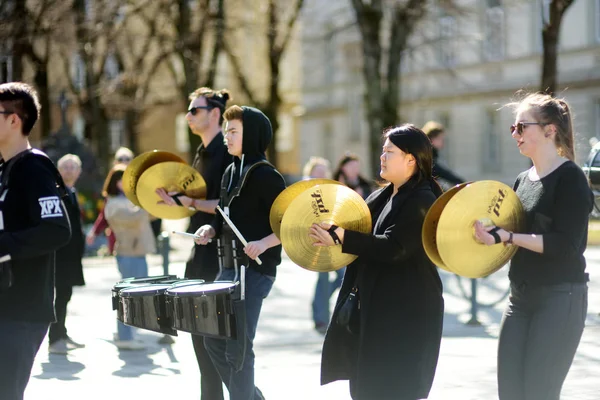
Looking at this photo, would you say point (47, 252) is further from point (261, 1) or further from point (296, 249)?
point (261, 1)

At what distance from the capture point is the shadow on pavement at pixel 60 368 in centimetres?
857

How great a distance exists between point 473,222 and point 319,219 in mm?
668

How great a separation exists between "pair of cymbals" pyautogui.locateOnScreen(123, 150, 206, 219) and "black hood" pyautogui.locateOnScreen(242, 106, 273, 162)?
0.74m

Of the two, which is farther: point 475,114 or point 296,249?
point 475,114

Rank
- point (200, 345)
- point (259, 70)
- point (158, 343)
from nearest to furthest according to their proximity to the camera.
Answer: point (200, 345) < point (158, 343) < point (259, 70)

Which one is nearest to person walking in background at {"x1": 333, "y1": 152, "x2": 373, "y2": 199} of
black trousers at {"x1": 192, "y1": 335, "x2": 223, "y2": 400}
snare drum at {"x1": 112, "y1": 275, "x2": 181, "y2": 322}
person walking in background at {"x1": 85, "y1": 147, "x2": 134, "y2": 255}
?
person walking in background at {"x1": 85, "y1": 147, "x2": 134, "y2": 255}

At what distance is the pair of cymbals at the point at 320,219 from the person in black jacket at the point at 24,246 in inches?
38.1

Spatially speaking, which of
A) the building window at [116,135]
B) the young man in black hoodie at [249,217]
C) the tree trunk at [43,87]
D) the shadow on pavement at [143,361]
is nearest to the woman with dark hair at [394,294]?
the young man in black hoodie at [249,217]

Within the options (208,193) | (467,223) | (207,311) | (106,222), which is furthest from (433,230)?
(106,222)

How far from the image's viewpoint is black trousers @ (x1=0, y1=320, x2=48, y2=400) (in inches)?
175

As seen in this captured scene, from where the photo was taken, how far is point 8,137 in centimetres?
466

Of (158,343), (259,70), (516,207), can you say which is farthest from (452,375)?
(259,70)

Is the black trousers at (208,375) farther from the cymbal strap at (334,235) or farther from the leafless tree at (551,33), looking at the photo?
the leafless tree at (551,33)

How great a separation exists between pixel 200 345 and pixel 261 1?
2422 cm
